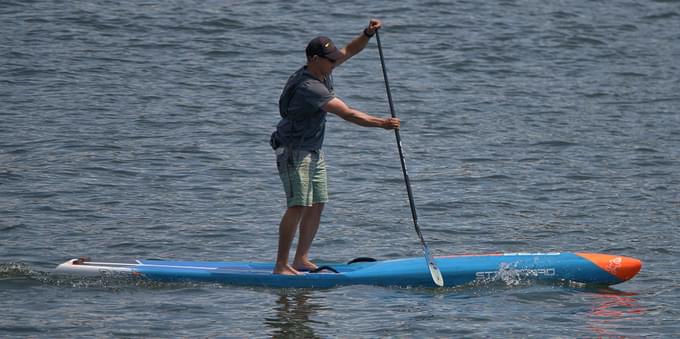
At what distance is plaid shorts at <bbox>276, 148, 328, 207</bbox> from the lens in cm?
882

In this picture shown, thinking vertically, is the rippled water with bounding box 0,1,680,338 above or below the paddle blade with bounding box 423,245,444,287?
above

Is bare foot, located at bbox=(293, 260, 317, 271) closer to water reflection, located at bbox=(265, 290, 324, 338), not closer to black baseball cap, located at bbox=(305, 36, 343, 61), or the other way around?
water reflection, located at bbox=(265, 290, 324, 338)

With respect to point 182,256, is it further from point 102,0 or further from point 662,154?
point 102,0

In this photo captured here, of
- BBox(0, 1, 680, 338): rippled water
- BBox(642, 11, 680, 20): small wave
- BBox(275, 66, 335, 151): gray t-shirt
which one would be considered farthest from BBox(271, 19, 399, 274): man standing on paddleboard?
BBox(642, 11, 680, 20): small wave

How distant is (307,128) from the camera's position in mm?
8781

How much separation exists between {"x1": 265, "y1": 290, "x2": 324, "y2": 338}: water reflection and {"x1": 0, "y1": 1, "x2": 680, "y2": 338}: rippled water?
24 millimetres

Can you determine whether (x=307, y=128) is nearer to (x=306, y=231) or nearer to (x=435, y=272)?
(x=306, y=231)

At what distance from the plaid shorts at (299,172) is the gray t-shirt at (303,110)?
58mm

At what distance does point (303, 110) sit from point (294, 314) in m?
1.44

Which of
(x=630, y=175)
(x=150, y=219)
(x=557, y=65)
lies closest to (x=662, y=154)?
(x=630, y=175)

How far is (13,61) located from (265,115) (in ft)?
12.7

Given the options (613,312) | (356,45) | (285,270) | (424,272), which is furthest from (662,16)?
(285,270)

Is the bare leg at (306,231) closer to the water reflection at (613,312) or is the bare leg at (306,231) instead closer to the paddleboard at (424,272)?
the paddleboard at (424,272)

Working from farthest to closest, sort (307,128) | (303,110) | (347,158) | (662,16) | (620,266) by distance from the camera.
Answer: (662,16) < (347,158) < (620,266) < (307,128) < (303,110)
